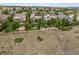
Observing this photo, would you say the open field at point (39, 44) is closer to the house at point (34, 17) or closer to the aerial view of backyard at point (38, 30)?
the aerial view of backyard at point (38, 30)

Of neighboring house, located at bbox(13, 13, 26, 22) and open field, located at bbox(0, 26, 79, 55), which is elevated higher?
neighboring house, located at bbox(13, 13, 26, 22)

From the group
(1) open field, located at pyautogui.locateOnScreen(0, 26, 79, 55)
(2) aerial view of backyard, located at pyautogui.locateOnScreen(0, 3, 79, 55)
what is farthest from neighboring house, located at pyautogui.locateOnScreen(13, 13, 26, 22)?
(1) open field, located at pyautogui.locateOnScreen(0, 26, 79, 55)

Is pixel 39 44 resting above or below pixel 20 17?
below

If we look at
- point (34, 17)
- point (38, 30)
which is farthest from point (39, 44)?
point (34, 17)

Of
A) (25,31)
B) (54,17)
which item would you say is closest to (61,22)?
(54,17)

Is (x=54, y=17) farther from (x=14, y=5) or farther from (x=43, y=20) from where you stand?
(x=14, y=5)

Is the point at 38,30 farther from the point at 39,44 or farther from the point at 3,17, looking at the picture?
the point at 3,17

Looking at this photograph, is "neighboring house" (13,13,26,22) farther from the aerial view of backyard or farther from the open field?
the open field

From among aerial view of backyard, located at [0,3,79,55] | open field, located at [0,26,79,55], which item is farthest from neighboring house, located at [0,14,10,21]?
open field, located at [0,26,79,55]
